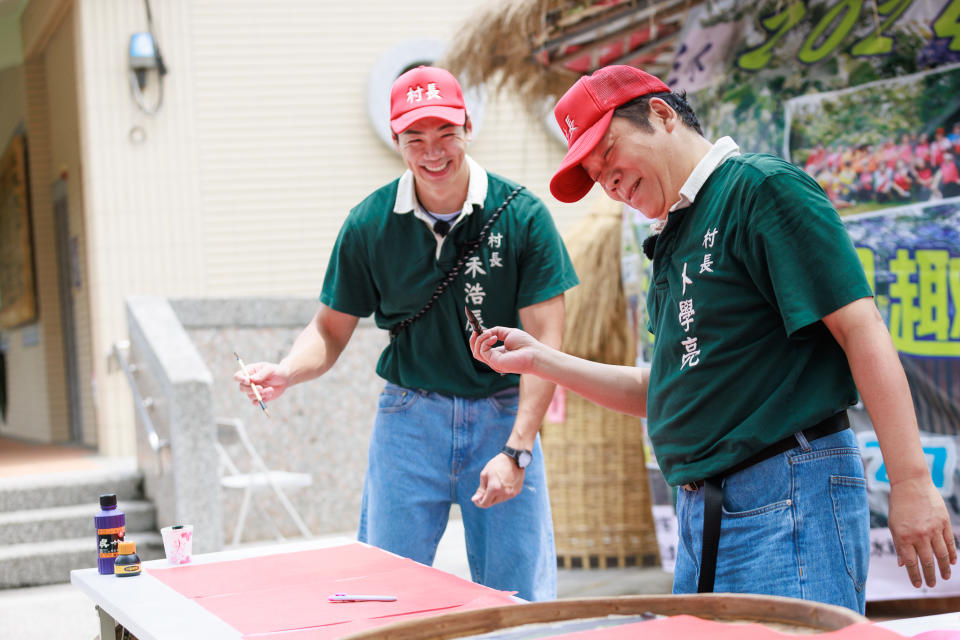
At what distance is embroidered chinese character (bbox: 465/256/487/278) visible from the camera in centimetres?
336

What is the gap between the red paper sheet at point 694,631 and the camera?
65.4 inches

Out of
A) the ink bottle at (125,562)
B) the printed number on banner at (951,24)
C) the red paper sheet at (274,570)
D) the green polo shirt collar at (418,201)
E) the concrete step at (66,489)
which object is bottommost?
the concrete step at (66,489)

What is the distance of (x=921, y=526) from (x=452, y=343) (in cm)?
163

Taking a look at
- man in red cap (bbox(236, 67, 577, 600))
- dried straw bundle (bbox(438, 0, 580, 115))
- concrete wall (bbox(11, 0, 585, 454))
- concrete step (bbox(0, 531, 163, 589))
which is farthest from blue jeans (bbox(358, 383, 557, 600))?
concrete wall (bbox(11, 0, 585, 454))

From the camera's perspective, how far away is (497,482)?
10.2ft

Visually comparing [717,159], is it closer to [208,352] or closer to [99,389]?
Result: [208,352]

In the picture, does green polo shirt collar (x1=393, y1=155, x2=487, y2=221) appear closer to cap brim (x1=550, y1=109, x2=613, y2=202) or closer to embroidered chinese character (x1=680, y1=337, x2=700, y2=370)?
cap brim (x1=550, y1=109, x2=613, y2=202)

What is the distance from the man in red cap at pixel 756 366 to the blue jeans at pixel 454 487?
92 cm

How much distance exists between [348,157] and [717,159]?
9375 mm

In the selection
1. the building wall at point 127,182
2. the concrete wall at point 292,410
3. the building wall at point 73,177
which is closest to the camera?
the concrete wall at point 292,410

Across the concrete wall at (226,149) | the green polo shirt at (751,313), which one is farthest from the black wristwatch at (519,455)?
the concrete wall at (226,149)

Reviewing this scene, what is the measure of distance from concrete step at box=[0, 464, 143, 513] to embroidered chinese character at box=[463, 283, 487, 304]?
18.5ft

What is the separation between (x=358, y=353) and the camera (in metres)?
9.09

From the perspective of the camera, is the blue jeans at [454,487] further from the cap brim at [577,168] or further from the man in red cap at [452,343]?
the cap brim at [577,168]
